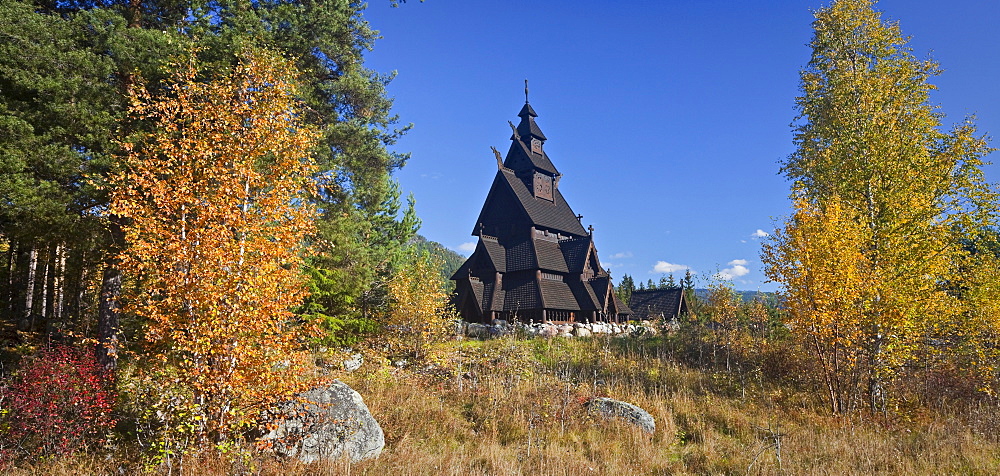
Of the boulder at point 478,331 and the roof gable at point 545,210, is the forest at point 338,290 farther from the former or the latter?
the roof gable at point 545,210

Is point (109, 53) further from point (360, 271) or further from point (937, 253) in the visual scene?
point (937, 253)

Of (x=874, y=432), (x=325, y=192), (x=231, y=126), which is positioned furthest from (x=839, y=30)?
(x=231, y=126)

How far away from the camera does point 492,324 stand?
91.8 ft

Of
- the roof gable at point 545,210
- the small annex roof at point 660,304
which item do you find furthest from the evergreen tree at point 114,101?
the small annex roof at point 660,304

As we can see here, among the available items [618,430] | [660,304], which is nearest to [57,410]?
[618,430]

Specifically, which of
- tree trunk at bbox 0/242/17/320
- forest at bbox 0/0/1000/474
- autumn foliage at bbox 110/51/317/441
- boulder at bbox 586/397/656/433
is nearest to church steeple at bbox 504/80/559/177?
forest at bbox 0/0/1000/474

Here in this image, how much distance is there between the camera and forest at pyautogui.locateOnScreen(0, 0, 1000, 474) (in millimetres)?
7297

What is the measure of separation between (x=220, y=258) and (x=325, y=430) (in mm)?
3490

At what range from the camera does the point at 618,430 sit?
10.7 metres

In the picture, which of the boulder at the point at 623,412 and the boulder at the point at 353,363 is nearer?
the boulder at the point at 623,412

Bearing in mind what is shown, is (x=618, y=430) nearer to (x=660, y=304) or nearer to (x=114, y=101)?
(x=114, y=101)

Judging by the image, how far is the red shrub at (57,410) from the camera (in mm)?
7586

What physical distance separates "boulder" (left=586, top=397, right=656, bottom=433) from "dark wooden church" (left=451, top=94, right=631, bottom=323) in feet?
48.6

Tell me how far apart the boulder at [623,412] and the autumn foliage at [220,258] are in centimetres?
710
